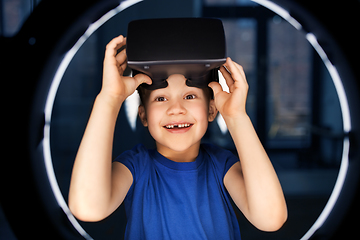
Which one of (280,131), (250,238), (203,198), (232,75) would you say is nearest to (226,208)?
(203,198)

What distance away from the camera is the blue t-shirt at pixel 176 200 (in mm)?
770

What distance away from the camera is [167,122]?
0.78 metres

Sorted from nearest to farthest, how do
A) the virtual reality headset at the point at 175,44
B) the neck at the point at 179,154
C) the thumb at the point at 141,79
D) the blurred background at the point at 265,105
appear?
the virtual reality headset at the point at 175,44, the thumb at the point at 141,79, the neck at the point at 179,154, the blurred background at the point at 265,105

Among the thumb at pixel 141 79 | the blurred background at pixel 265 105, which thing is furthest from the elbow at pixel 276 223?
the blurred background at pixel 265 105

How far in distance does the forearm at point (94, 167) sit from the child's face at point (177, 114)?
0.17m

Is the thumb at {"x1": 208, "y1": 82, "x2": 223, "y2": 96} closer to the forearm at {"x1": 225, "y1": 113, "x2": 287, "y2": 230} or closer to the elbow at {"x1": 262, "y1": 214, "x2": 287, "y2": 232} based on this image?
the forearm at {"x1": 225, "y1": 113, "x2": 287, "y2": 230}

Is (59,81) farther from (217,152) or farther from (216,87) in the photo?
(217,152)

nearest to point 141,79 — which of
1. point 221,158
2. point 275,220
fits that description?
point 221,158

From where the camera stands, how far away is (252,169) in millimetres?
694

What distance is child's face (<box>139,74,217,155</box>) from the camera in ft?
2.57

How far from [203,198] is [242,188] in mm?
114

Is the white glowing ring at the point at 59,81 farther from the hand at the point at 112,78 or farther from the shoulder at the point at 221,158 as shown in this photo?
the shoulder at the point at 221,158

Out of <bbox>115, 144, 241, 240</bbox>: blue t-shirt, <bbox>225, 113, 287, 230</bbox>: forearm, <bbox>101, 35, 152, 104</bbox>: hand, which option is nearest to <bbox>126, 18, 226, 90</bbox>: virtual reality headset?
<bbox>101, 35, 152, 104</bbox>: hand

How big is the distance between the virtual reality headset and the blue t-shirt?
1.01ft
